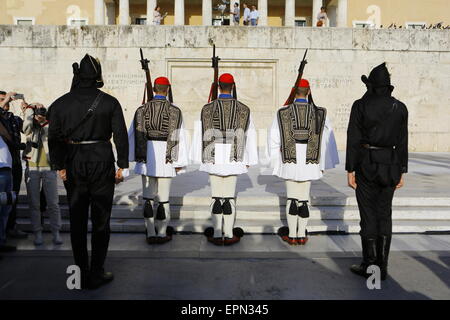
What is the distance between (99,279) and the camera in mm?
3510

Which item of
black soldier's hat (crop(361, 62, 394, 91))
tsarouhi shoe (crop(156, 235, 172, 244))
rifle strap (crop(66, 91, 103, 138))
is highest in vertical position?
black soldier's hat (crop(361, 62, 394, 91))

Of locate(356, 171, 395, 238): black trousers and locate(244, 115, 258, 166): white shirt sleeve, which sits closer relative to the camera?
locate(356, 171, 395, 238): black trousers

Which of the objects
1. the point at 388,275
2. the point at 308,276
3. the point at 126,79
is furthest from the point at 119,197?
the point at 126,79

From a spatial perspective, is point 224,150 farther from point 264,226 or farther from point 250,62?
point 250,62

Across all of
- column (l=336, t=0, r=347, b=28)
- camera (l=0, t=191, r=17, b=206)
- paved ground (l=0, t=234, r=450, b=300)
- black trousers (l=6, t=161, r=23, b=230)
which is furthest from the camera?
column (l=336, t=0, r=347, b=28)

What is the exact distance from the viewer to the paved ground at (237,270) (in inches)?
131

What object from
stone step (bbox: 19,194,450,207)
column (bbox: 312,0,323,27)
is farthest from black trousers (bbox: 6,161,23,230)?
column (bbox: 312,0,323,27)

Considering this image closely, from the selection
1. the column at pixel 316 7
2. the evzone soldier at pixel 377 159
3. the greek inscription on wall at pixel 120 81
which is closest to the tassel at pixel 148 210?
the evzone soldier at pixel 377 159

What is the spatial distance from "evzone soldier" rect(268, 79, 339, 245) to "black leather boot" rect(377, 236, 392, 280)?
1.09 m

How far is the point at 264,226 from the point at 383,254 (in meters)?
1.93

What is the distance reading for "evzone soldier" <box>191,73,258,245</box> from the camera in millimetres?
4645

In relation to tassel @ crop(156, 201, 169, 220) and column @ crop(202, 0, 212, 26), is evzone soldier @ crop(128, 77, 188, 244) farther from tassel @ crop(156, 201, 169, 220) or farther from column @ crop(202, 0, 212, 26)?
column @ crop(202, 0, 212, 26)

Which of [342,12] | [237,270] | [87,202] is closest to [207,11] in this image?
[342,12]
